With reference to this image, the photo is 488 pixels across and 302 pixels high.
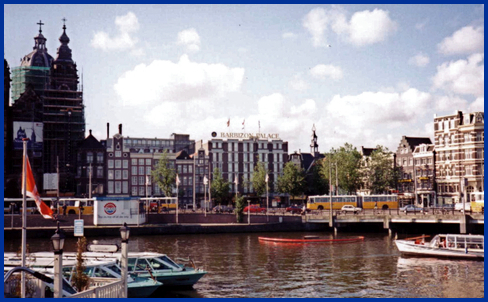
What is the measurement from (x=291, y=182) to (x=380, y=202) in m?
27.1

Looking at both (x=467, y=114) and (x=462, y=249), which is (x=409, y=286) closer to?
(x=462, y=249)

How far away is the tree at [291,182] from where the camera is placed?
112 metres

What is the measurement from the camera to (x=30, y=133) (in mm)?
98875

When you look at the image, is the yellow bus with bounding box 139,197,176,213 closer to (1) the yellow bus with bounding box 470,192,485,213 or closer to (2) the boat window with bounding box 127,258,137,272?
(1) the yellow bus with bounding box 470,192,485,213

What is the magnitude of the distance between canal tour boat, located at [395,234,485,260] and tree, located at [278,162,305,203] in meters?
63.9

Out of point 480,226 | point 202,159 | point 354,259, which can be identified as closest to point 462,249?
point 354,259

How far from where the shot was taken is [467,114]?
3497 inches

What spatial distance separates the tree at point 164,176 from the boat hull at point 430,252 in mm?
58418

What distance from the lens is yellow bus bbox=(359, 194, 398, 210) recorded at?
86500mm

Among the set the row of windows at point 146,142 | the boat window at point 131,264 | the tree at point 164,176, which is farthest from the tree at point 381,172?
the boat window at point 131,264

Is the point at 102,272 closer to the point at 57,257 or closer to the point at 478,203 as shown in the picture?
the point at 57,257

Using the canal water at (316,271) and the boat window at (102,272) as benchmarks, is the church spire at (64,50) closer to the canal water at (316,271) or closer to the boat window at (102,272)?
the canal water at (316,271)

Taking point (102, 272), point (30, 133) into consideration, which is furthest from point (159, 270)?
point (30, 133)

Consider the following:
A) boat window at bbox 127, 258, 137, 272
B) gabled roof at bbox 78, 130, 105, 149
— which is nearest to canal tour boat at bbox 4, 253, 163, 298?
boat window at bbox 127, 258, 137, 272
